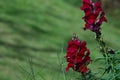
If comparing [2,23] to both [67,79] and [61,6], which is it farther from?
[67,79]

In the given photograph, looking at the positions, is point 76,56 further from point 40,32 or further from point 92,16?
point 40,32

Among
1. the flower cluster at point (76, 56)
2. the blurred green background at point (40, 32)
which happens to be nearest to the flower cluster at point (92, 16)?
the flower cluster at point (76, 56)

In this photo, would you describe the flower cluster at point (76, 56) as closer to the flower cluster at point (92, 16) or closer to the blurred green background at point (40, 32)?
the flower cluster at point (92, 16)

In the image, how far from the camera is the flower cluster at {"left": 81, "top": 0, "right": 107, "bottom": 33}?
4344 mm

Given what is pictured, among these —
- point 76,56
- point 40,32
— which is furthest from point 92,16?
point 40,32

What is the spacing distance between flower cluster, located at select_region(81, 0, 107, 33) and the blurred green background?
5.08m

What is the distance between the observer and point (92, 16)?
4328 mm

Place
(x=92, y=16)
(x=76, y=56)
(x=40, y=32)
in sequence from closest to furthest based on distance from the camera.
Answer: (x=76, y=56)
(x=92, y=16)
(x=40, y=32)

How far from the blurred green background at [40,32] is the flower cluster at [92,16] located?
508 cm

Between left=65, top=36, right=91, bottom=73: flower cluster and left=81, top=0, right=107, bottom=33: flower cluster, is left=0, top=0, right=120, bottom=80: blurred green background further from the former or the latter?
left=65, top=36, right=91, bottom=73: flower cluster

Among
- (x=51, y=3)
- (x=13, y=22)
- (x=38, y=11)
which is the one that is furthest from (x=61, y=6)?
(x=13, y=22)

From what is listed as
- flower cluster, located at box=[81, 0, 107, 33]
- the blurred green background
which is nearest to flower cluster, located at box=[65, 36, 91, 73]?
flower cluster, located at box=[81, 0, 107, 33]

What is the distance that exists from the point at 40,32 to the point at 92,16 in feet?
39.6

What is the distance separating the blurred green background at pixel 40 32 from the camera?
11.9 m
